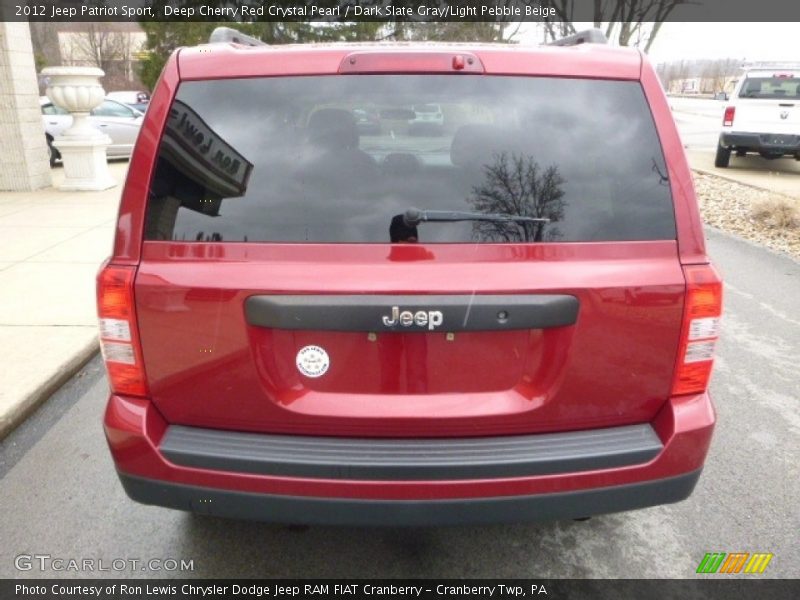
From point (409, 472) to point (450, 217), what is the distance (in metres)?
0.79

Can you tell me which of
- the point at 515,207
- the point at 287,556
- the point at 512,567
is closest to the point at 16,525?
the point at 287,556

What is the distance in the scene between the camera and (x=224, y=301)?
1.88 metres

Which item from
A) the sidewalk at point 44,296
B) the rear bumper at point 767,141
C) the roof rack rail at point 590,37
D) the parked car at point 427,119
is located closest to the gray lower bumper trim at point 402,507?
the parked car at point 427,119

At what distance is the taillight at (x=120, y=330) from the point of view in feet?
6.42

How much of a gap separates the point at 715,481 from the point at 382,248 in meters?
2.26

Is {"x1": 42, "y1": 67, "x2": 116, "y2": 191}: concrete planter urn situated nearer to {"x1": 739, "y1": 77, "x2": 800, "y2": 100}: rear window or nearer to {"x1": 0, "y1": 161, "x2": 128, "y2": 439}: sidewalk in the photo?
{"x1": 0, "y1": 161, "x2": 128, "y2": 439}: sidewalk

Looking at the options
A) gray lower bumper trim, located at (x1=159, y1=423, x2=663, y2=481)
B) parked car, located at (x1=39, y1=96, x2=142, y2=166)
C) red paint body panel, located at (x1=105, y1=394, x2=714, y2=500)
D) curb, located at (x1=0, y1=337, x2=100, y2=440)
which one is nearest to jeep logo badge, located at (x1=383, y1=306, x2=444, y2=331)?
gray lower bumper trim, located at (x1=159, y1=423, x2=663, y2=481)

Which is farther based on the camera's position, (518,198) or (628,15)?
(628,15)

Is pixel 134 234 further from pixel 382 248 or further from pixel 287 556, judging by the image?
pixel 287 556

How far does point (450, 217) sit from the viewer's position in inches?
75.7

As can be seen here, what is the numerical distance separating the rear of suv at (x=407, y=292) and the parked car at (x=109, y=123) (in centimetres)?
1460

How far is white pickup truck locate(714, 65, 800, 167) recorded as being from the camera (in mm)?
13367

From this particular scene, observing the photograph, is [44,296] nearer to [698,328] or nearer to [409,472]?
[409,472]

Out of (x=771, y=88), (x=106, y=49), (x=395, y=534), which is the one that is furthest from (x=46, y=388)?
(x=106, y=49)
